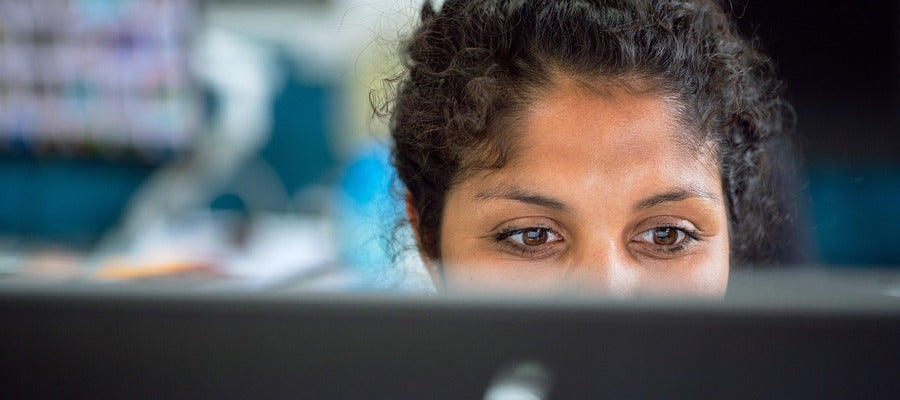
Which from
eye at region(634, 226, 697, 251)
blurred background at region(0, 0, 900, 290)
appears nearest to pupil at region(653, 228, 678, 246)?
eye at region(634, 226, 697, 251)

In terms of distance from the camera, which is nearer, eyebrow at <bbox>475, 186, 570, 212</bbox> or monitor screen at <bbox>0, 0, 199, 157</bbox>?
eyebrow at <bbox>475, 186, 570, 212</bbox>

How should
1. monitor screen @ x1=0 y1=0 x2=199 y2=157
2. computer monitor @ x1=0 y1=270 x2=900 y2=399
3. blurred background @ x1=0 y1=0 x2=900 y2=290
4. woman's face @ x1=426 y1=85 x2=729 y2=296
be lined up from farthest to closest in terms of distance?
monitor screen @ x1=0 y1=0 x2=199 y2=157 < blurred background @ x1=0 y1=0 x2=900 y2=290 < woman's face @ x1=426 y1=85 x2=729 y2=296 < computer monitor @ x1=0 y1=270 x2=900 y2=399

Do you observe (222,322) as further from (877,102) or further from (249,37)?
(249,37)

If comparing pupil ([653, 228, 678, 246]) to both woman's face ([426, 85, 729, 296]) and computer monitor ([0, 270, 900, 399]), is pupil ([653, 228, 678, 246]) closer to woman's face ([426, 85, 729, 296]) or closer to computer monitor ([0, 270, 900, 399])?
woman's face ([426, 85, 729, 296])

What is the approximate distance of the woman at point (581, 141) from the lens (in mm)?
537

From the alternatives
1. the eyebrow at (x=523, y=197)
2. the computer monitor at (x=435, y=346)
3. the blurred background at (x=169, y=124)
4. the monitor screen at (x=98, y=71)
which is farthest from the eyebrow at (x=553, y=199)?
the monitor screen at (x=98, y=71)

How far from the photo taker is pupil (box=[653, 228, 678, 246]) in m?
0.55

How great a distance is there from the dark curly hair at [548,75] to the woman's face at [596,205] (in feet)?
0.07

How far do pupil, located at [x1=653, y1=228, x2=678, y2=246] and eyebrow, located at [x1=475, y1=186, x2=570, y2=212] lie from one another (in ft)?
0.22

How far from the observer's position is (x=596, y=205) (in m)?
0.53

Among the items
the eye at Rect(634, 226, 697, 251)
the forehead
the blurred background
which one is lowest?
the eye at Rect(634, 226, 697, 251)

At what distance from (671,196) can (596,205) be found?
7cm

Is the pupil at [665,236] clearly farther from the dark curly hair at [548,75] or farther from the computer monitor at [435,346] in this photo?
the computer monitor at [435,346]

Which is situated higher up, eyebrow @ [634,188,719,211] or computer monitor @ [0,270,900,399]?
eyebrow @ [634,188,719,211]
